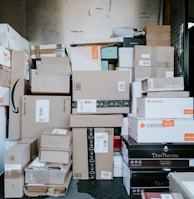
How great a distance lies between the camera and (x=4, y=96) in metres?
2.27

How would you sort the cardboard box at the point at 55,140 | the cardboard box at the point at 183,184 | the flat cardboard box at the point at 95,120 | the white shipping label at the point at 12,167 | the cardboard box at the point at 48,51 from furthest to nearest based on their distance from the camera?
the cardboard box at the point at 48,51 → the flat cardboard box at the point at 95,120 → the cardboard box at the point at 55,140 → the white shipping label at the point at 12,167 → the cardboard box at the point at 183,184

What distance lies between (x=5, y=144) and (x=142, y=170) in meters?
1.42

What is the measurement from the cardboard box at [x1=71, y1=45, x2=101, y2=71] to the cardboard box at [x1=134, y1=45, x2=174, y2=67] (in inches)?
16.8

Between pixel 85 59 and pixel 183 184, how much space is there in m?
1.79

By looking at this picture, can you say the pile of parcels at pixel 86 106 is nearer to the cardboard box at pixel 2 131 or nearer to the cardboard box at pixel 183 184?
the cardboard box at pixel 2 131

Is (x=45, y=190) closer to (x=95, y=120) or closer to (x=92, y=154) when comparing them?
(x=92, y=154)

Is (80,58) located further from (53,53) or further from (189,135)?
(189,135)

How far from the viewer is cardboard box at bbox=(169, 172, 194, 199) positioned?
0.84 meters

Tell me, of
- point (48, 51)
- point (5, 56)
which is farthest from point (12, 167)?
point (48, 51)

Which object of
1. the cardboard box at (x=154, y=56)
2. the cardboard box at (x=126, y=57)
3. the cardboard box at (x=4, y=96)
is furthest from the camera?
the cardboard box at (x=126, y=57)

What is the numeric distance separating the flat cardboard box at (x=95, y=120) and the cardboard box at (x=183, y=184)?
1.12 meters

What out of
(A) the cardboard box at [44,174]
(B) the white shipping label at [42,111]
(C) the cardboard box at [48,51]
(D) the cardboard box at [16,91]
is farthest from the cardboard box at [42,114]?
(C) the cardboard box at [48,51]

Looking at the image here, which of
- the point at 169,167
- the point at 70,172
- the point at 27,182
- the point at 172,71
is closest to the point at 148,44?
the point at 172,71

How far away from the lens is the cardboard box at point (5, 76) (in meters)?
2.17
